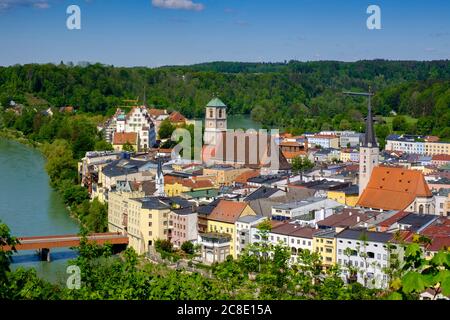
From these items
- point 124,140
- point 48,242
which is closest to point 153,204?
point 48,242

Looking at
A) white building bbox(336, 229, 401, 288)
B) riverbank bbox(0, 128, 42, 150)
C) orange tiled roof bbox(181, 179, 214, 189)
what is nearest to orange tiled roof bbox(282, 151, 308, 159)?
orange tiled roof bbox(181, 179, 214, 189)

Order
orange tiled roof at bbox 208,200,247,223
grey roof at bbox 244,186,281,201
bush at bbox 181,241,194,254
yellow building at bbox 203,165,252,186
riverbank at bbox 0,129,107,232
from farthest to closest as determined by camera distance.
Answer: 1. yellow building at bbox 203,165,252,186
2. riverbank at bbox 0,129,107,232
3. grey roof at bbox 244,186,281,201
4. orange tiled roof at bbox 208,200,247,223
5. bush at bbox 181,241,194,254

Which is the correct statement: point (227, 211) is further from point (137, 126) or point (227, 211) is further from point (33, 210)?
point (137, 126)

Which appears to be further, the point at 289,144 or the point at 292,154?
the point at 289,144

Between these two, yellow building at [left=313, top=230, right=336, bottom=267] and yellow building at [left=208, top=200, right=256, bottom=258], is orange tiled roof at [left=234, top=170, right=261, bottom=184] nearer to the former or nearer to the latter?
yellow building at [left=208, top=200, right=256, bottom=258]

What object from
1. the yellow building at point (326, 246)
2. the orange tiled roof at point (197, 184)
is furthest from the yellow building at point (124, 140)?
the yellow building at point (326, 246)
